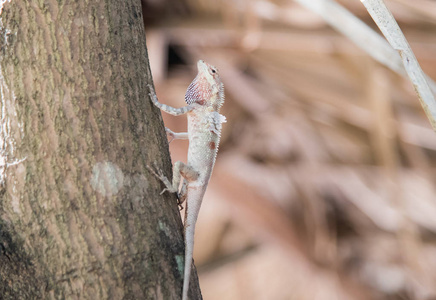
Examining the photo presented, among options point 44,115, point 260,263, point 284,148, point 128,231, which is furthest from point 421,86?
point 260,263

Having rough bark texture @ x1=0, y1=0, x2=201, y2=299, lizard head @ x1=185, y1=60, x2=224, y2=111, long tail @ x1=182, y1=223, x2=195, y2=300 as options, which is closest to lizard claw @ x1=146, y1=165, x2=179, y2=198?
rough bark texture @ x1=0, y1=0, x2=201, y2=299

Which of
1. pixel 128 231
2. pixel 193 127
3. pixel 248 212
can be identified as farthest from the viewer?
pixel 248 212

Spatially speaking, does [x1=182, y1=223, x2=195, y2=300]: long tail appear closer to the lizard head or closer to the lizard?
the lizard

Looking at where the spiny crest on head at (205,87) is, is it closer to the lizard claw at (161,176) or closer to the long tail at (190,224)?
the long tail at (190,224)

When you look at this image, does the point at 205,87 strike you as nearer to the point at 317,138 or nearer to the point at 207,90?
the point at 207,90

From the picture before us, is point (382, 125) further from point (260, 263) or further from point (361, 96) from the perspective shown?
point (260, 263)

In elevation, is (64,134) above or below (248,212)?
above

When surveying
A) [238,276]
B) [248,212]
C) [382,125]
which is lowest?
[238,276]
